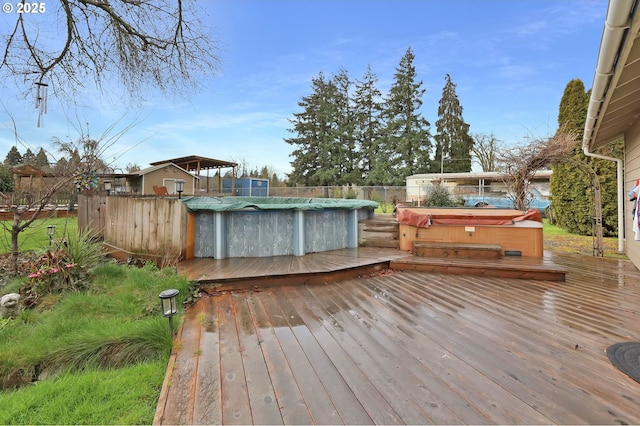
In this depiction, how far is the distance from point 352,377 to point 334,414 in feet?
1.06

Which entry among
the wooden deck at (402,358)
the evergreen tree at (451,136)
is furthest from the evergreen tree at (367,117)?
the wooden deck at (402,358)

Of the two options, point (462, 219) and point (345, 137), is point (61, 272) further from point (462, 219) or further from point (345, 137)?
point (345, 137)

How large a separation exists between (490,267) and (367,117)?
A: 70.2 feet

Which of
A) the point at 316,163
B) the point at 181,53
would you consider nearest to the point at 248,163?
the point at 316,163

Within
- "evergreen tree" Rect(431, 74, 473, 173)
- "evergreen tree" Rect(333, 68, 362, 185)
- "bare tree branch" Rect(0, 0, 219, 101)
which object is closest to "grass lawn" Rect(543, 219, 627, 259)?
"bare tree branch" Rect(0, 0, 219, 101)

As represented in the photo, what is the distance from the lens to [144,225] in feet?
14.0

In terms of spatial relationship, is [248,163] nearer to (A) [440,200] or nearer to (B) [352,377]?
(A) [440,200]

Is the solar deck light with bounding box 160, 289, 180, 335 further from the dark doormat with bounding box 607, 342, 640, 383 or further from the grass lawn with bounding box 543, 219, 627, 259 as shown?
the grass lawn with bounding box 543, 219, 627, 259

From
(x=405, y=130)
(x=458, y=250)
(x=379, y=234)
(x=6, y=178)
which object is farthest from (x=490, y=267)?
(x=6, y=178)

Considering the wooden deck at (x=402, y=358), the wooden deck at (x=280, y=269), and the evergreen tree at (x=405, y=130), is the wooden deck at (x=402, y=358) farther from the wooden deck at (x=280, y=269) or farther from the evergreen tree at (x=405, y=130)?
the evergreen tree at (x=405, y=130)

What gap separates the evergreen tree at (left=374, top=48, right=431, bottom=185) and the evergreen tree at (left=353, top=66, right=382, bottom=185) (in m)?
1.05

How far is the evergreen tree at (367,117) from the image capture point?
75.9ft

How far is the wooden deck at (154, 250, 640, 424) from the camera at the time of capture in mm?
1354

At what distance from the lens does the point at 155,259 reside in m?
4.14
